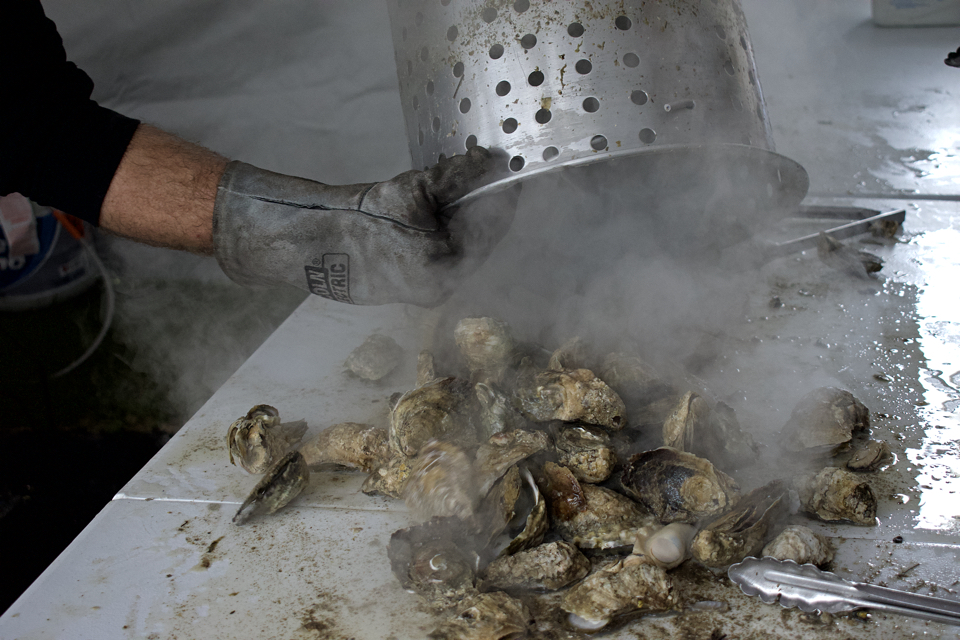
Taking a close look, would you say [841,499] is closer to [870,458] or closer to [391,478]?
[870,458]

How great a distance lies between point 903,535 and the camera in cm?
97

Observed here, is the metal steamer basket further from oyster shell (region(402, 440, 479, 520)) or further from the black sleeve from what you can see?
the black sleeve

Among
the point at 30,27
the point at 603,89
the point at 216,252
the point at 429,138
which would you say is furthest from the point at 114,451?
the point at 603,89

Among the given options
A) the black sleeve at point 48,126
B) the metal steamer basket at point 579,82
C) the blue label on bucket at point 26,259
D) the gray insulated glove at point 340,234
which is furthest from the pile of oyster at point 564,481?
the blue label on bucket at point 26,259

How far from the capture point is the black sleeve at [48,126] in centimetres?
117

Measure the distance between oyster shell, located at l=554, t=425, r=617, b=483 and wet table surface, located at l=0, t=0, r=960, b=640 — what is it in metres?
0.23

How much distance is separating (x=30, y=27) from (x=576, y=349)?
1.19 meters

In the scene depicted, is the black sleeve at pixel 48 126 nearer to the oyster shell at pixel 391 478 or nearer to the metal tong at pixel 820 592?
the oyster shell at pixel 391 478

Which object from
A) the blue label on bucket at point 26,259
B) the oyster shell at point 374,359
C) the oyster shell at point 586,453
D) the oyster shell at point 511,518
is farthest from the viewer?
the blue label on bucket at point 26,259

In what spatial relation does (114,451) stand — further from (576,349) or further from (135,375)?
(576,349)

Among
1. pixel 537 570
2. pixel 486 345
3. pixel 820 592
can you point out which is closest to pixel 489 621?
pixel 537 570

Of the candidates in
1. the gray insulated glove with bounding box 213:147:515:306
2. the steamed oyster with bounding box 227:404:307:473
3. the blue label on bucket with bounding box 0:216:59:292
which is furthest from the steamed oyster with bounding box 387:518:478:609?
the blue label on bucket with bounding box 0:216:59:292

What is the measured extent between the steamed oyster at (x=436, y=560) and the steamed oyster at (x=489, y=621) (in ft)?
0.12

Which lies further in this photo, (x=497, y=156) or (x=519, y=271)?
(x=519, y=271)
